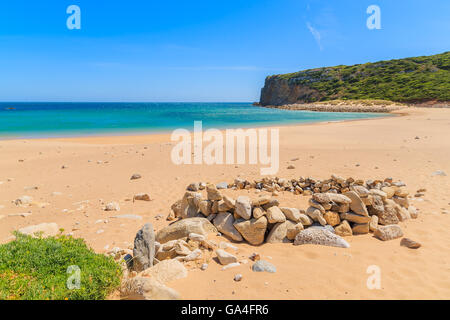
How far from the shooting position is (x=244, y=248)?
505cm

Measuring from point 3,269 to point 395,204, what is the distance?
7.16 metres

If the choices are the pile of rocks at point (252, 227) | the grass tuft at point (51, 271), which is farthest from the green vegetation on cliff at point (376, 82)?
the grass tuft at point (51, 271)

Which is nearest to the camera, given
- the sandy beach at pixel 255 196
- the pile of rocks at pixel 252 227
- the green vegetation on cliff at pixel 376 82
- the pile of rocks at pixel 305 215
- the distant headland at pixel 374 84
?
the sandy beach at pixel 255 196

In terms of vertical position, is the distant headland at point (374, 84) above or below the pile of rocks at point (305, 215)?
above

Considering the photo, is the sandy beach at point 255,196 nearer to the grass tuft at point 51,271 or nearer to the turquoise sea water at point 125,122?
the grass tuft at point 51,271

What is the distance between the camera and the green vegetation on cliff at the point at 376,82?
216ft

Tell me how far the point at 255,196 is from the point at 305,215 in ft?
7.09

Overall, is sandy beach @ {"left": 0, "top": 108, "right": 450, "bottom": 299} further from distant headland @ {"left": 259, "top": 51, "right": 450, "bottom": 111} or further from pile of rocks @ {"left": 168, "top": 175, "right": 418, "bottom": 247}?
distant headland @ {"left": 259, "top": 51, "right": 450, "bottom": 111}

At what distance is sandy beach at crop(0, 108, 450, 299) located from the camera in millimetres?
3744

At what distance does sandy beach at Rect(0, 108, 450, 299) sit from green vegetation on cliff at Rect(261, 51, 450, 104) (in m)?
61.6

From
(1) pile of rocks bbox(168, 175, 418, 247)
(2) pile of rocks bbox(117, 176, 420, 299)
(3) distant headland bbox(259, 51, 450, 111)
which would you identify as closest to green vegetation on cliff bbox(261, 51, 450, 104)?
(3) distant headland bbox(259, 51, 450, 111)

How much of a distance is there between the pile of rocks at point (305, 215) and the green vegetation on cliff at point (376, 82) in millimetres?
66430

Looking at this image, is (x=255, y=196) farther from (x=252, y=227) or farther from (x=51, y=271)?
(x=51, y=271)

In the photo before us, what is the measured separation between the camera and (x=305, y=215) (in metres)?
5.60
